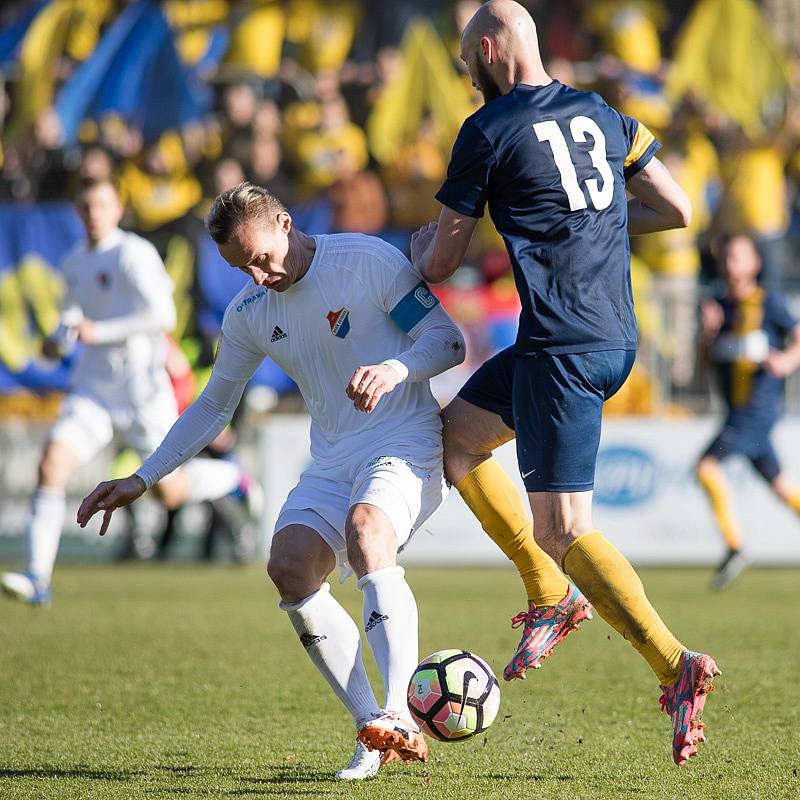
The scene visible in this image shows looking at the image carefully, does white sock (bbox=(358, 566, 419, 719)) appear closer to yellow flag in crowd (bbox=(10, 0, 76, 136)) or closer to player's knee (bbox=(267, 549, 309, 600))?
player's knee (bbox=(267, 549, 309, 600))

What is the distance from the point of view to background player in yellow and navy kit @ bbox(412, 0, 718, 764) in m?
4.47

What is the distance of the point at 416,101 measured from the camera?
1580cm

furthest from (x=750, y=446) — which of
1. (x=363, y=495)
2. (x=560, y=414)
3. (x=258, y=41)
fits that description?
(x=258, y=41)

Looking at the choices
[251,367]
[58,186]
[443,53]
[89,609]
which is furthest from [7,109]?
[251,367]

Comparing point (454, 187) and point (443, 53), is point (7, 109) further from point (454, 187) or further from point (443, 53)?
point (454, 187)

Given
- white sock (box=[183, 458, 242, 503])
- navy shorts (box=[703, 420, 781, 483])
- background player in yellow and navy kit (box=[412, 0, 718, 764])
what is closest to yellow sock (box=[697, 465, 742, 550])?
navy shorts (box=[703, 420, 781, 483])

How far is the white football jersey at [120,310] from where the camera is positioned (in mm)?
9195

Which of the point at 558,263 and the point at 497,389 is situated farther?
the point at 497,389

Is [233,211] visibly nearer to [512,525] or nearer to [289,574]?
[289,574]

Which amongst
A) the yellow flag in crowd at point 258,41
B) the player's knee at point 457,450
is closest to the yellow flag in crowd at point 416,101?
the yellow flag in crowd at point 258,41

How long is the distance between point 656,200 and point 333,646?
1910 millimetres

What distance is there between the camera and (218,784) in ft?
14.6

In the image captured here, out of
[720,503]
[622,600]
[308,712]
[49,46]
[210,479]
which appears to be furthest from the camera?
[49,46]

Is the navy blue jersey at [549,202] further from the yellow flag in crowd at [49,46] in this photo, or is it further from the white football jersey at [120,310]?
the yellow flag in crowd at [49,46]
